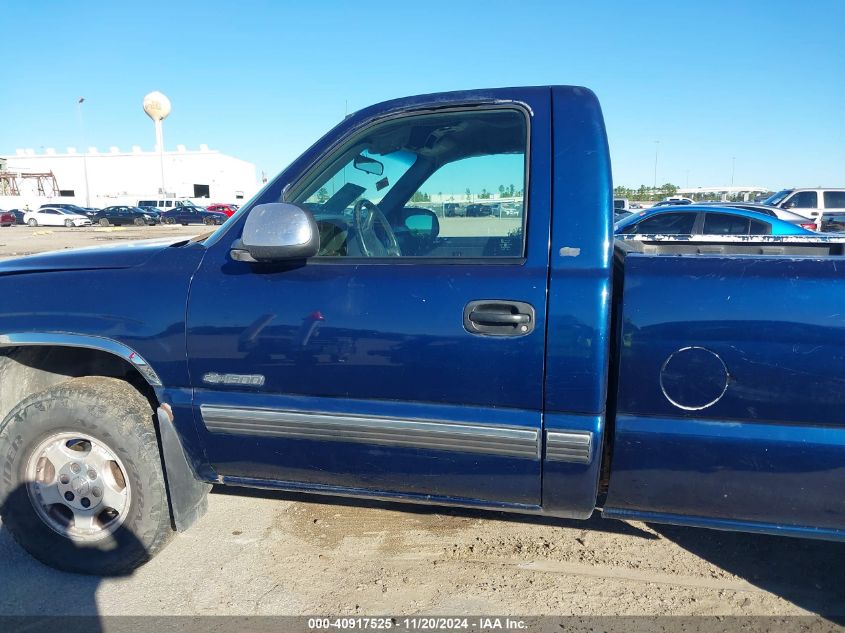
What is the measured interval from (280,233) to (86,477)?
1441 millimetres

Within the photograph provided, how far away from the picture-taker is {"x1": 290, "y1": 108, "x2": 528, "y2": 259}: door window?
2186mm

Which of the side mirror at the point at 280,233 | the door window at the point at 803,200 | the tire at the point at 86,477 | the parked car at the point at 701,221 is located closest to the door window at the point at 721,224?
the parked car at the point at 701,221

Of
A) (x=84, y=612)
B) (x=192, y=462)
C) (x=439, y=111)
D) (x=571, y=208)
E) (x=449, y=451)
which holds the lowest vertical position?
(x=84, y=612)

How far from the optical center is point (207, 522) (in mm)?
3031

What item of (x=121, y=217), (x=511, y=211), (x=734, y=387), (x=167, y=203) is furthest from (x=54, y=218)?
(x=734, y=387)

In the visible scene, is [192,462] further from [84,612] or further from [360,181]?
[360,181]

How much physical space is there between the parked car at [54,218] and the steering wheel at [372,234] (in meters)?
42.4

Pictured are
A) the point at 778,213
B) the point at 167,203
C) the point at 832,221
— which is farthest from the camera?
the point at 167,203

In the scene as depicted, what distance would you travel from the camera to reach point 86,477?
8.12 feet

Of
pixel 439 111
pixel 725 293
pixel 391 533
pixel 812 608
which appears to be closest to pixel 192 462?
pixel 391 533

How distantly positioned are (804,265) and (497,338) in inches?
39.0

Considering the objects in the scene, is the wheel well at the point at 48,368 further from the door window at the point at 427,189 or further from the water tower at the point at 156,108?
the water tower at the point at 156,108

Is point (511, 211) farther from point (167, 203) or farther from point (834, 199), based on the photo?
point (167, 203)

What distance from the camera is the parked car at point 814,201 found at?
16.7 m
